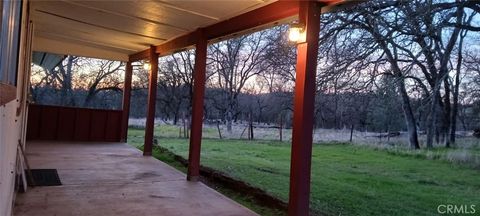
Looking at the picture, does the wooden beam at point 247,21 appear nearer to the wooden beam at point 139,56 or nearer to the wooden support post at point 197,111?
the wooden support post at point 197,111

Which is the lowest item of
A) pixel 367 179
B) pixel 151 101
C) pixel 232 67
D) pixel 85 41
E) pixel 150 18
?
pixel 367 179

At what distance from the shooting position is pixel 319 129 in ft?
47.6

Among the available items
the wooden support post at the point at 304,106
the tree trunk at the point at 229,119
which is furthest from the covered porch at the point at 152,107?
the tree trunk at the point at 229,119

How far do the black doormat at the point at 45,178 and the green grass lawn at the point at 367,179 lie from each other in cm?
300

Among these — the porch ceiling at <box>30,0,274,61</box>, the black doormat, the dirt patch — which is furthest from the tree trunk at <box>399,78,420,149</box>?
the black doormat

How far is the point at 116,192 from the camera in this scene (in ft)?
15.5

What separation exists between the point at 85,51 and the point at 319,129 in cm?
873

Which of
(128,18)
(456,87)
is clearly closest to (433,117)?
(456,87)

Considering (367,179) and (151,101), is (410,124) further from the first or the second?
(151,101)

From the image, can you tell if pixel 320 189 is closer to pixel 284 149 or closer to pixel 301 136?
pixel 301 136

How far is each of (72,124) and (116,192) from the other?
6488mm

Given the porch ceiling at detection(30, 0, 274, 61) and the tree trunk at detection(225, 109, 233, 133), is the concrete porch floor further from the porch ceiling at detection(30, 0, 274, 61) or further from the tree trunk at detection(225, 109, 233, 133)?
the tree trunk at detection(225, 109, 233, 133)

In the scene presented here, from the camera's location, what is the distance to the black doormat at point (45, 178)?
4.88 metres

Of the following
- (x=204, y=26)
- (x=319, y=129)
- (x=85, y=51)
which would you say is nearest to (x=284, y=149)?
(x=319, y=129)
